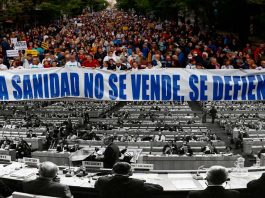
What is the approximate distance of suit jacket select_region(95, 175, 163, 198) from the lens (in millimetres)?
8242

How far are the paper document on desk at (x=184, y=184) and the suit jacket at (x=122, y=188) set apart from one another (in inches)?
46.5

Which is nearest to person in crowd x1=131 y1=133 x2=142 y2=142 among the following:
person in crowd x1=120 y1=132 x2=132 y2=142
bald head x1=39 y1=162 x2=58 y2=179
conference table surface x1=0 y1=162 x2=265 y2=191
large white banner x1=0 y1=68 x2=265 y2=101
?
person in crowd x1=120 y1=132 x2=132 y2=142

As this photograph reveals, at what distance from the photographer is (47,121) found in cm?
1969

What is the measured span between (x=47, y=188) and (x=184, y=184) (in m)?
2.82

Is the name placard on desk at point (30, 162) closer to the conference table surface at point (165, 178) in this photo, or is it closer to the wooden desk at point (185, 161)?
the conference table surface at point (165, 178)

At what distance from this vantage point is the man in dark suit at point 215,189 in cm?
761

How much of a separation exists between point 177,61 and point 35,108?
7186 mm

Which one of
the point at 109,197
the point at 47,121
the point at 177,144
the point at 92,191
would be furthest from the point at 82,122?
the point at 109,197

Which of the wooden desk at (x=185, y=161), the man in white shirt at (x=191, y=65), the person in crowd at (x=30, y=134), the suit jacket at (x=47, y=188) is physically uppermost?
the man in white shirt at (x=191, y=65)

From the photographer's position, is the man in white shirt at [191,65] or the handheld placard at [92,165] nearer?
the handheld placard at [92,165]

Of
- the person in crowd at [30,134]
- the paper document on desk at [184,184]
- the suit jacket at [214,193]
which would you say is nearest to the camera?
the suit jacket at [214,193]

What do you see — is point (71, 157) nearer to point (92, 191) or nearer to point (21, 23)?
point (92, 191)

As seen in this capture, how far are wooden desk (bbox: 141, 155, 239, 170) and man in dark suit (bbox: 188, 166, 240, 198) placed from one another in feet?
15.9

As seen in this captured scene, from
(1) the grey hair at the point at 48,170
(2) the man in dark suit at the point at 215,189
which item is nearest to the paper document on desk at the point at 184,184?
(2) the man in dark suit at the point at 215,189
